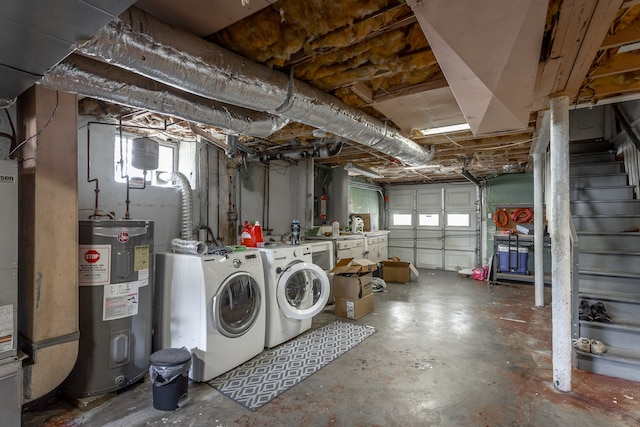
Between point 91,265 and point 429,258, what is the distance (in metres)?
7.50

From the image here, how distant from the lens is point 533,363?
2727mm

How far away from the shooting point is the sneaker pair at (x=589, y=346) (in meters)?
2.52

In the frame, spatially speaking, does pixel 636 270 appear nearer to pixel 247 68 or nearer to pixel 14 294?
pixel 247 68

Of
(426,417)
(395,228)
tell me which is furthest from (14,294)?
(395,228)

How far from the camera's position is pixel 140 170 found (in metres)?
3.20

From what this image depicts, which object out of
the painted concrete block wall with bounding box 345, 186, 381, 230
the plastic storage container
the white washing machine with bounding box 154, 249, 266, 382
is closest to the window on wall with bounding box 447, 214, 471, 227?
the plastic storage container

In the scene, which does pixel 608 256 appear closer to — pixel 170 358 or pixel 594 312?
pixel 594 312

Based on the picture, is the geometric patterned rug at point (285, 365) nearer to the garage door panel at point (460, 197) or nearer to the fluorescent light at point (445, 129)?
the fluorescent light at point (445, 129)

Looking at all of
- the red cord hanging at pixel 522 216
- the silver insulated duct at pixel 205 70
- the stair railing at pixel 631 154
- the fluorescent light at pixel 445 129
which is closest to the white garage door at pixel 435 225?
the red cord hanging at pixel 522 216

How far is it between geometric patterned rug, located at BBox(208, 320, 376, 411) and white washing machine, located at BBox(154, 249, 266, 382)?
131mm

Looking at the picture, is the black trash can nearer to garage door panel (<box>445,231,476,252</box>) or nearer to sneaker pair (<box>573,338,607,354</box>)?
sneaker pair (<box>573,338,607,354</box>)

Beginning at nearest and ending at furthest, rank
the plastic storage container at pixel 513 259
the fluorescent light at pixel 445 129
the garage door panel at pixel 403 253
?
the fluorescent light at pixel 445 129, the plastic storage container at pixel 513 259, the garage door panel at pixel 403 253

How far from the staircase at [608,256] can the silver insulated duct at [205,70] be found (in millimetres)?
2622

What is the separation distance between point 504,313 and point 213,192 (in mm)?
4149
